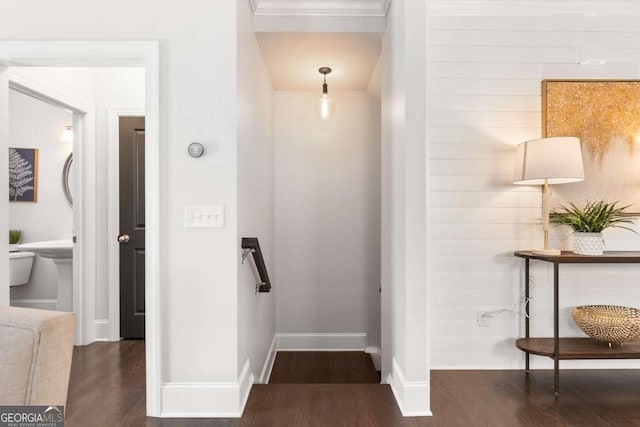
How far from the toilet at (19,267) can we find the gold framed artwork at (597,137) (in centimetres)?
500

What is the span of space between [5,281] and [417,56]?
2709 mm

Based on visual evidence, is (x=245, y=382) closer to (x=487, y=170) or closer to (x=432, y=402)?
(x=432, y=402)

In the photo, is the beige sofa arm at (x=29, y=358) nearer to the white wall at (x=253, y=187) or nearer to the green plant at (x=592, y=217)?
the white wall at (x=253, y=187)

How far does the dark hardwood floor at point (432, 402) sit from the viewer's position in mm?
2025

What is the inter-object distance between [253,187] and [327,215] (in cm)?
134

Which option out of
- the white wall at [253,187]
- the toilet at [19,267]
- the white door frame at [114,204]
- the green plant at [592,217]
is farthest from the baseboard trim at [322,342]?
the toilet at [19,267]

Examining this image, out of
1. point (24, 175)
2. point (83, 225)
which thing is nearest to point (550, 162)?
point (83, 225)

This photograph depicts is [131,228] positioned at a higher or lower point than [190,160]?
lower

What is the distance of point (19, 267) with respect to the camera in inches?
160

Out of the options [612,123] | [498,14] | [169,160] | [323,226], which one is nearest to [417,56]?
[498,14]

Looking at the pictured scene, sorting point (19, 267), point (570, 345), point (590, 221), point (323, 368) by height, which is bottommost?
point (323, 368)

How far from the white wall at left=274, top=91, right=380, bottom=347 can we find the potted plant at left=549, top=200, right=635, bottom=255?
1610 mm

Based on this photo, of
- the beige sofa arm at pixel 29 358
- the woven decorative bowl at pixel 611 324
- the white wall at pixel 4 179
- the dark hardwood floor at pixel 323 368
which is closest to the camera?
the beige sofa arm at pixel 29 358

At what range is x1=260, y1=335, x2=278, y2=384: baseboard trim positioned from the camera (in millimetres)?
3020
